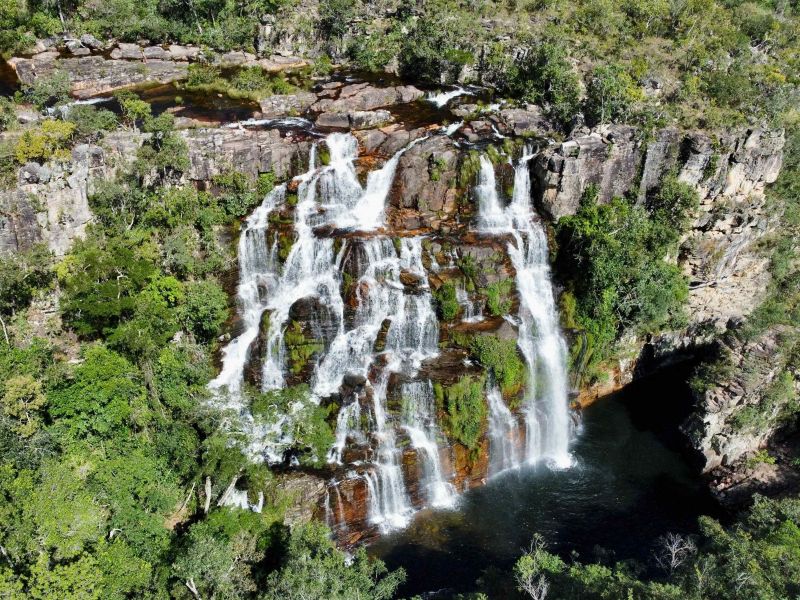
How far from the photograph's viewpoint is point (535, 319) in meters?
35.3

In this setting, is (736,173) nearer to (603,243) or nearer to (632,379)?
(603,243)

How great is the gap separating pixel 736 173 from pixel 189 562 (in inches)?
1610

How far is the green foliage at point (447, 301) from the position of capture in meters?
33.2

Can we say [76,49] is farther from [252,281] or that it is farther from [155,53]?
[252,281]

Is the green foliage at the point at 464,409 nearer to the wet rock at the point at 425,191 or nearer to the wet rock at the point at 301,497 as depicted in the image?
the wet rock at the point at 301,497

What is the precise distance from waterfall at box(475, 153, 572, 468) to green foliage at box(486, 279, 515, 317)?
761 mm

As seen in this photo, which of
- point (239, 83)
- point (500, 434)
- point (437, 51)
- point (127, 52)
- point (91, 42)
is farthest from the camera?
point (91, 42)

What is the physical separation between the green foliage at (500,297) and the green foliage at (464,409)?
502cm

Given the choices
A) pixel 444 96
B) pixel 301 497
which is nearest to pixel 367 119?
pixel 444 96

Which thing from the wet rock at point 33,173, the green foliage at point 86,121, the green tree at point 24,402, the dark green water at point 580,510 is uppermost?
the green foliage at point 86,121

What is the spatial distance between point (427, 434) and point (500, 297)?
9611 millimetres

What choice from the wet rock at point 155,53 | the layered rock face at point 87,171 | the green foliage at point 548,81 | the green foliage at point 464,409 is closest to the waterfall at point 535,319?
the green foliage at point 464,409

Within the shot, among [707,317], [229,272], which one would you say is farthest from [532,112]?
[229,272]

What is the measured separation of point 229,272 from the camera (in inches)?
1361
